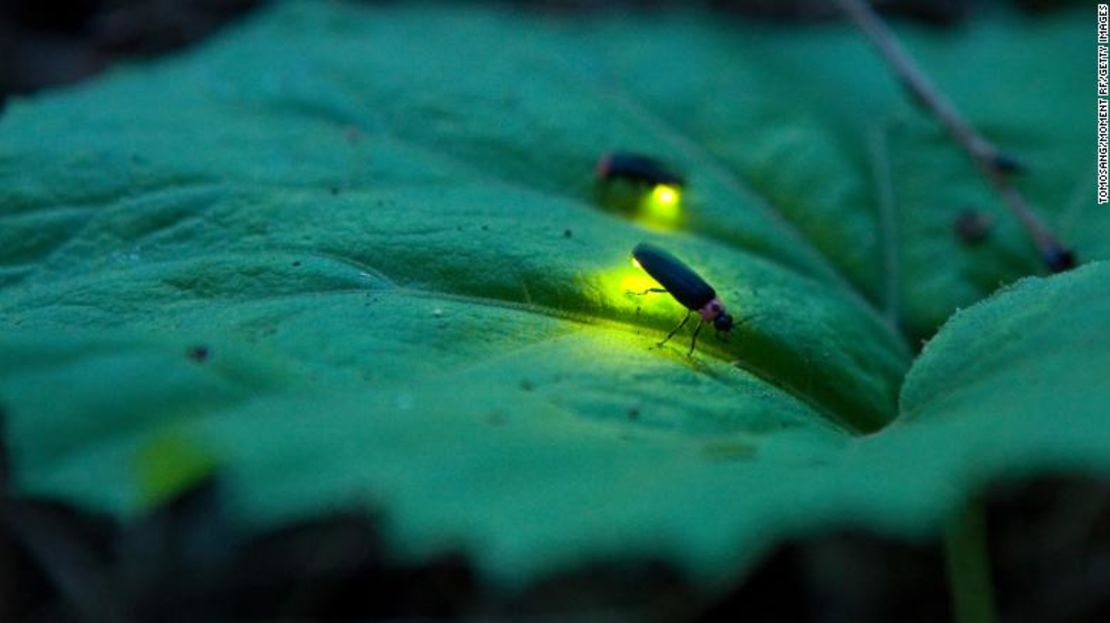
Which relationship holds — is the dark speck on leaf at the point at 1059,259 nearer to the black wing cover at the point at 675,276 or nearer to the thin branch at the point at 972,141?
the thin branch at the point at 972,141

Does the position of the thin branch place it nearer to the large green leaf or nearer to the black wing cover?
the large green leaf

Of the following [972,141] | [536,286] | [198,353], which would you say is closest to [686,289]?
[536,286]

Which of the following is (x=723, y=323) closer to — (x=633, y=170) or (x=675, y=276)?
(x=675, y=276)

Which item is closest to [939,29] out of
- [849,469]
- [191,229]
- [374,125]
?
[374,125]

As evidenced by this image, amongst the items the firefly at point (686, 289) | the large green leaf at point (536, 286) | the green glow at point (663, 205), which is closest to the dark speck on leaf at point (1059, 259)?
the large green leaf at point (536, 286)

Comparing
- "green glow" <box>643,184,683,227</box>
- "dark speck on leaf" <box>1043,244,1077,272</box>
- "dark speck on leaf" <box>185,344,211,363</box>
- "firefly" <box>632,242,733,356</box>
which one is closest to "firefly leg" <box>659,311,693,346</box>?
"firefly" <box>632,242,733,356</box>

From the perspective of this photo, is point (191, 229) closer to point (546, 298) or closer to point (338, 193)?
point (338, 193)
